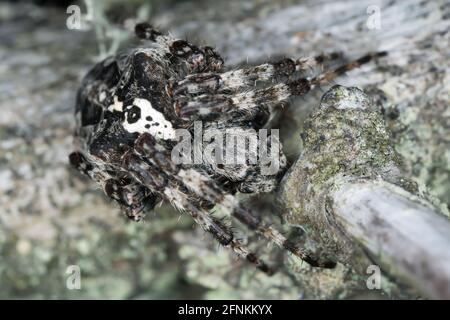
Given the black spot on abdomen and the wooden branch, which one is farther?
the black spot on abdomen

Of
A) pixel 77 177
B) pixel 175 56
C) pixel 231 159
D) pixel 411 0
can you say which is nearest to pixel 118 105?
pixel 175 56

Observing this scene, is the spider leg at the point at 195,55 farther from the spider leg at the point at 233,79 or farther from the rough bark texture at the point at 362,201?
the rough bark texture at the point at 362,201

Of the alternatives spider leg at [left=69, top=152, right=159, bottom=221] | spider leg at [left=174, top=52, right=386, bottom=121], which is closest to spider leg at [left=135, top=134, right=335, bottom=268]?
spider leg at [left=174, top=52, right=386, bottom=121]

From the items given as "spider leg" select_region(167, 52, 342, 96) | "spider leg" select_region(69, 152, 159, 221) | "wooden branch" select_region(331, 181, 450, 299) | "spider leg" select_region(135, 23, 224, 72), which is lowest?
"wooden branch" select_region(331, 181, 450, 299)

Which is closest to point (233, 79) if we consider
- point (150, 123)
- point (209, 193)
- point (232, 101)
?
point (232, 101)

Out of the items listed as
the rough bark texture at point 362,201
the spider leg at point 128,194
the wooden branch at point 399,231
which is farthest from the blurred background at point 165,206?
the wooden branch at point 399,231

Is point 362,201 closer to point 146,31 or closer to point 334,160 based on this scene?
point 334,160

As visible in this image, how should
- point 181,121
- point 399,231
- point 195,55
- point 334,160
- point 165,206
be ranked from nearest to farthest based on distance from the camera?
point 399,231 < point 334,160 < point 181,121 < point 195,55 < point 165,206

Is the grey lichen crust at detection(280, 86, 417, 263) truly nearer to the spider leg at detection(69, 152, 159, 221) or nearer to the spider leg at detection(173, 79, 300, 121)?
the spider leg at detection(173, 79, 300, 121)
